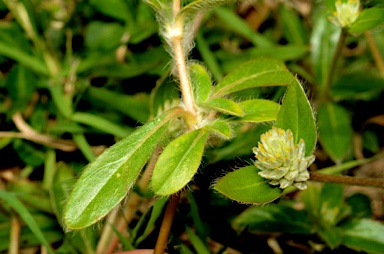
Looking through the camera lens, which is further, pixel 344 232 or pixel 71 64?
pixel 71 64

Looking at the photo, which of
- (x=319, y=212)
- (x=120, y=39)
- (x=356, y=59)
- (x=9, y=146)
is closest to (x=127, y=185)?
(x=319, y=212)

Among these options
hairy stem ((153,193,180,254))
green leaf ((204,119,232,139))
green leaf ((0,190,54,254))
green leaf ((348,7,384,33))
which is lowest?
green leaf ((0,190,54,254))

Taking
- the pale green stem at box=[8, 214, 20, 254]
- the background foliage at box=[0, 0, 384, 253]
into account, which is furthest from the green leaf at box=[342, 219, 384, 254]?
the pale green stem at box=[8, 214, 20, 254]

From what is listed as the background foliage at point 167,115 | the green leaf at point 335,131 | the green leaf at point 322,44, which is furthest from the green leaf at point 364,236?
the green leaf at point 322,44

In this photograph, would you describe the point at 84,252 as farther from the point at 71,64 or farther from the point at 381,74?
the point at 381,74

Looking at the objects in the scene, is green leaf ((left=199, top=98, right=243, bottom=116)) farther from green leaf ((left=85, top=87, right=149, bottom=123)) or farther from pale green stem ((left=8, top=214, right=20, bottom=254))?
pale green stem ((left=8, top=214, right=20, bottom=254))

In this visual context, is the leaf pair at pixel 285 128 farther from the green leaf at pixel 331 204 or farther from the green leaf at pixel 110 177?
the green leaf at pixel 331 204
